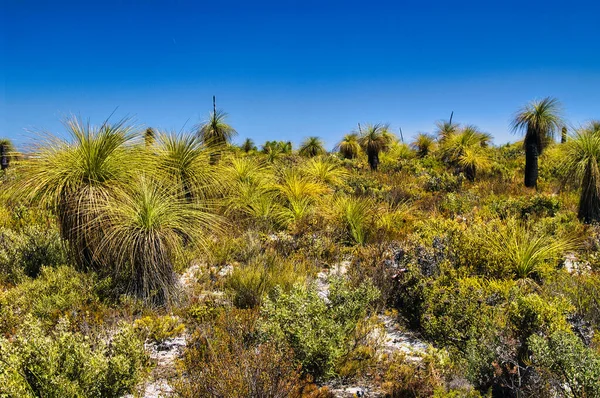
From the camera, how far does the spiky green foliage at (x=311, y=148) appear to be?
26203 mm

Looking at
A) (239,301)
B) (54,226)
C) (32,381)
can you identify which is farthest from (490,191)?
(32,381)

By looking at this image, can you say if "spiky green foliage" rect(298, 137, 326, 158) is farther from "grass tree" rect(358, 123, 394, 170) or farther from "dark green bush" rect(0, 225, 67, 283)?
"dark green bush" rect(0, 225, 67, 283)

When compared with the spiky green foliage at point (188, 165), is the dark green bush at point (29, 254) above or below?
below

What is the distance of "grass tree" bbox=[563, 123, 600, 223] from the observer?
8.12 meters

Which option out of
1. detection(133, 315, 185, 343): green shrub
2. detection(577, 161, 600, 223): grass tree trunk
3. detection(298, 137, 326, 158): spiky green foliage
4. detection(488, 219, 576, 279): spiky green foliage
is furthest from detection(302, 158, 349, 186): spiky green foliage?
detection(298, 137, 326, 158): spiky green foliage

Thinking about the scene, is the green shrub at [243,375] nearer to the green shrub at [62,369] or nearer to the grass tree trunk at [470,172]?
the green shrub at [62,369]

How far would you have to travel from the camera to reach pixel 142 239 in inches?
200

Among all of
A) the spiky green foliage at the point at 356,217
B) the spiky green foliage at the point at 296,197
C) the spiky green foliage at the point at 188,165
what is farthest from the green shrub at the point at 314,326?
the spiky green foliage at the point at 296,197

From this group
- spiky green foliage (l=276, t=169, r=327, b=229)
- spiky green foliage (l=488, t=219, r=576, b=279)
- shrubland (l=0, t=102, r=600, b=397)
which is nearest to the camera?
shrubland (l=0, t=102, r=600, b=397)

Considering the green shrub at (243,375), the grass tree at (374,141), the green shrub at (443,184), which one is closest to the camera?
the green shrub at (243,375)

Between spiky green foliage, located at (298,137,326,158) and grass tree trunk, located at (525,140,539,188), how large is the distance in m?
14.0

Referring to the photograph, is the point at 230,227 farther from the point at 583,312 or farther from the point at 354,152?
the point at 354,152

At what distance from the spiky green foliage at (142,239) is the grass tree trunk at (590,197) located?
7875 millimetres

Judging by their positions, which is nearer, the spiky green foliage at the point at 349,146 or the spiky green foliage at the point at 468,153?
the spiky green foliage at the point at 468,153
